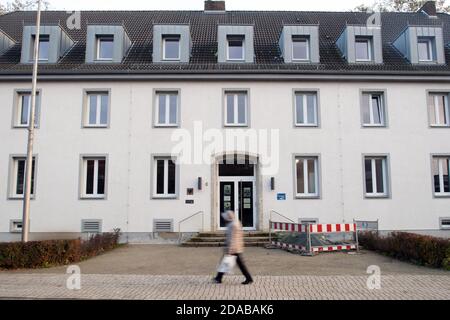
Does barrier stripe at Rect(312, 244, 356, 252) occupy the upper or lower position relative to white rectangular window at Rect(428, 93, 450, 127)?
lower

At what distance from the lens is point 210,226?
16.2 metres

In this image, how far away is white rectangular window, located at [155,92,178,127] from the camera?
1708 centimetres

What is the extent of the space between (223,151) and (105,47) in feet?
26.1

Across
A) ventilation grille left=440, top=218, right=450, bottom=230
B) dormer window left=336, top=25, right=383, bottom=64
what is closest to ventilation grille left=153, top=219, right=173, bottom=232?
dormer window left=336, top=25, right=383, bottom=64

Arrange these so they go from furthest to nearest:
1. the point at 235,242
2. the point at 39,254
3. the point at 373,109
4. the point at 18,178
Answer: the point at 373,109, the point at 18,178, the point at 39,254, the point at 235,242

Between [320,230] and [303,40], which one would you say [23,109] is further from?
[320,230]

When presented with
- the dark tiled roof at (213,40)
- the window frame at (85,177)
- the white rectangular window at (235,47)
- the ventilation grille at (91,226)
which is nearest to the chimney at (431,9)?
the dark tiled roof at (213,40)

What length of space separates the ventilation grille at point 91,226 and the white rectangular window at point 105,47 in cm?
785

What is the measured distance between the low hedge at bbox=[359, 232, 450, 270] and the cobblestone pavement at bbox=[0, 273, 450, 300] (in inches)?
50.6

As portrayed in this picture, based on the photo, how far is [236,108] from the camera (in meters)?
17.3

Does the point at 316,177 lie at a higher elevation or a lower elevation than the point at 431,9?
lower

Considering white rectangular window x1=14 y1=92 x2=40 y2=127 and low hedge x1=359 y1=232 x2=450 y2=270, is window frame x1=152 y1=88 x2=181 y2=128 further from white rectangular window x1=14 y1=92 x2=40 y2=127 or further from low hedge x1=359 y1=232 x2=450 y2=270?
low hedge x1=359 y1=232 x2=450 y2=270

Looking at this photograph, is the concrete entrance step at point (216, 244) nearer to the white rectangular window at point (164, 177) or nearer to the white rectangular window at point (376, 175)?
the white rectangular window at point (164, 177)

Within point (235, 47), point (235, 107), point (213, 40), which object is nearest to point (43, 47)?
point (213, 40)
